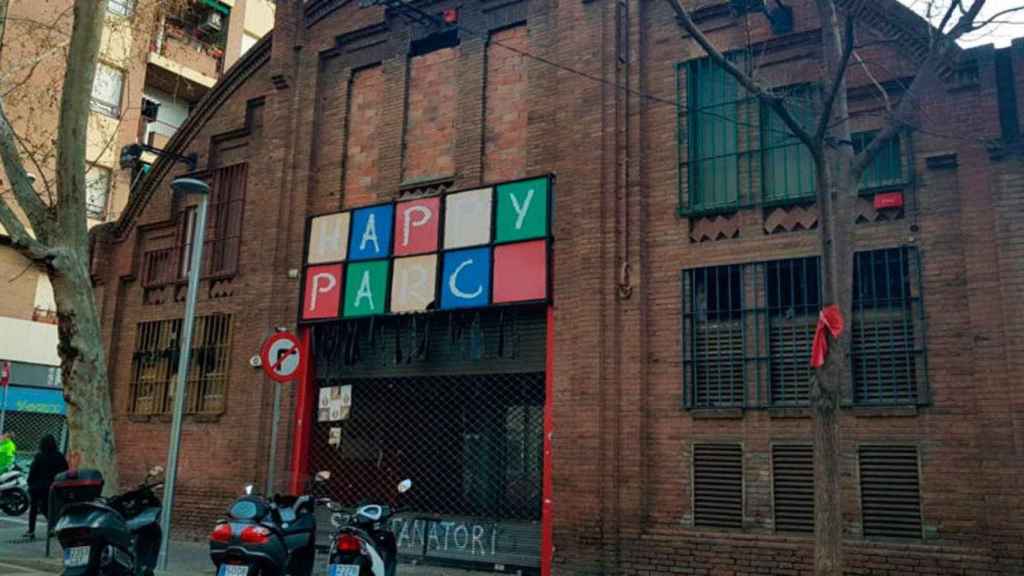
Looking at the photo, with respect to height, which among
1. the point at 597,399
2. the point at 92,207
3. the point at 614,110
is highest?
the point at 92,207

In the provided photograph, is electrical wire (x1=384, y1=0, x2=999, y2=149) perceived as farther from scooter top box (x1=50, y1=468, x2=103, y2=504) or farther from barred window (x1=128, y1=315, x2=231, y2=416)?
scooter top box (x1=50, y1=468, x2=103, y2=504)

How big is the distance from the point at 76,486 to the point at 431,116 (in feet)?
26.4

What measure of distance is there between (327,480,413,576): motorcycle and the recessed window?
2331cm

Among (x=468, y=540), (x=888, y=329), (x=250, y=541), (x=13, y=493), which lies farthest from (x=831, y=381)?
(x=13, y=493)

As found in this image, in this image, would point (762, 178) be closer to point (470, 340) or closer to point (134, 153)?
point (470, 340)

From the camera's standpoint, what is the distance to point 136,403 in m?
17.0

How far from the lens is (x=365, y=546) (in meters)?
8.16

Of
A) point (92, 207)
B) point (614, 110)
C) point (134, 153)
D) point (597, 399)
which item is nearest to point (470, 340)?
point (597, 399)

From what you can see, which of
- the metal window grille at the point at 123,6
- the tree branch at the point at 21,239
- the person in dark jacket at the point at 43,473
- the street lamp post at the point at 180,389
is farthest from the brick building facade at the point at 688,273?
the tree branch at the point at 21,239

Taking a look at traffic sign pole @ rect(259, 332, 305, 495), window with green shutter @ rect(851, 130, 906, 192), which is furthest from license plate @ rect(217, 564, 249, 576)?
window with green shutter @ rect(851, 130, 906, 192)

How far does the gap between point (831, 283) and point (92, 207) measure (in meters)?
26.8

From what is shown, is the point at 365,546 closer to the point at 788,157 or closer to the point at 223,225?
the point at 788,157

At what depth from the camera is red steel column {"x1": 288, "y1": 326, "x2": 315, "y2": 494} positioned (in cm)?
1423

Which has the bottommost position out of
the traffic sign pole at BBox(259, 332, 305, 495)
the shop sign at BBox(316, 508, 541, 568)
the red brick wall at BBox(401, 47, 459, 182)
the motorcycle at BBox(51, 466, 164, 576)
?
the shop sign at BBox(316, 508, 541, 568)
